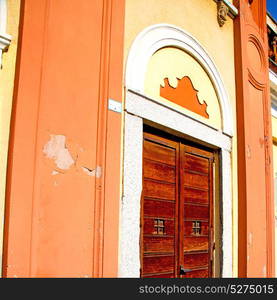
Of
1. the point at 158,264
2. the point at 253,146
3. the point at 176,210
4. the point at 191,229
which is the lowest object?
the point at 158,264

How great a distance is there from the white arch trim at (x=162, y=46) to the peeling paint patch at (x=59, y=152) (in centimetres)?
110

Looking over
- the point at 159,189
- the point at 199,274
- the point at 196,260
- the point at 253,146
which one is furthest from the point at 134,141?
the point at 253,146

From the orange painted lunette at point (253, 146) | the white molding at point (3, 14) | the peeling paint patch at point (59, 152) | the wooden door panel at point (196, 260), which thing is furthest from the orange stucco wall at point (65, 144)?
the orange painted lunette at point (253, 146)

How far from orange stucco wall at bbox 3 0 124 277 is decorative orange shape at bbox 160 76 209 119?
963 mm

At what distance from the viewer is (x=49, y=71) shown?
3885mm

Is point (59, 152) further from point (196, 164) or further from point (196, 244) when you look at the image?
point (196, 244)

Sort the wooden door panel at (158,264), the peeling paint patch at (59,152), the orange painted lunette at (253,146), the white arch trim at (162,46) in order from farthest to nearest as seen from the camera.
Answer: the orange painted lunette at (253,146)
the wooden door panel at (158,264)
the white arch trim at (162,46)
the peeling paint patch at (59,152)

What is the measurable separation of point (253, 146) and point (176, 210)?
211 cm

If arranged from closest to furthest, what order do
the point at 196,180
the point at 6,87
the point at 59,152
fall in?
the point at 6,87, the point at 59,152, the point at 196,180

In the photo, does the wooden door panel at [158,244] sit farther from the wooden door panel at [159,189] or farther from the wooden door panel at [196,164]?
the wooden door panel at [196,164]

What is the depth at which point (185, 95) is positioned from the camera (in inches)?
227

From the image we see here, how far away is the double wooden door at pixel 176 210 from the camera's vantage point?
5082 mm

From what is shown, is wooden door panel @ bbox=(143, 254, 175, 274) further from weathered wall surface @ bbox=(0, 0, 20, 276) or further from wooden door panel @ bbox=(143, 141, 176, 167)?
weathered wall surface @ bbox=(0, 0, 20, 276)

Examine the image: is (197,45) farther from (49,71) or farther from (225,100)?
(49,71)
